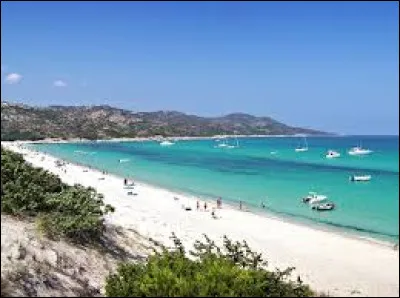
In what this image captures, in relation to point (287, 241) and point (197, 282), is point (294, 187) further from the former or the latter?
point (197, 282)

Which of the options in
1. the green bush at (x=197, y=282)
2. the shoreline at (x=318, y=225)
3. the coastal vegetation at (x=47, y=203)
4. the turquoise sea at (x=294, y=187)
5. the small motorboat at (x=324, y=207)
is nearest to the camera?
the green bush at (x=197, y=282)

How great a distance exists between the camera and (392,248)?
36.1m

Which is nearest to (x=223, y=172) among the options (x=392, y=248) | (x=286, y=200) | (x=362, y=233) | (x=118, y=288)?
(x=286, y=200)

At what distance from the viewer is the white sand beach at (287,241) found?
25.5 metres

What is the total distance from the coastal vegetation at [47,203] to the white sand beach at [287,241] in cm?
693

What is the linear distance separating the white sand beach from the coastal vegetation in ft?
22.7

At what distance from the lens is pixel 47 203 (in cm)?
1825

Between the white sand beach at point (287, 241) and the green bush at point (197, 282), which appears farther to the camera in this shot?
the white sand beach at point (287, 241)

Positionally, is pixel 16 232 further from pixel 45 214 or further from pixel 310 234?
pixel 310 234

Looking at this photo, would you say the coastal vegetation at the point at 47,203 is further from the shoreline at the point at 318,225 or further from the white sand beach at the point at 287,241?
the shoreline at the point at 318,225

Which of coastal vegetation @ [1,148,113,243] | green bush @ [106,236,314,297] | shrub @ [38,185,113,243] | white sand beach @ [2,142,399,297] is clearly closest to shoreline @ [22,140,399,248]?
white sand beach @ [2,142,399,297]

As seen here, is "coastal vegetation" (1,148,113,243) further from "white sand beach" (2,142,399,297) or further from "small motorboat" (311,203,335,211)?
"small motorboat" (311,203,335,211)

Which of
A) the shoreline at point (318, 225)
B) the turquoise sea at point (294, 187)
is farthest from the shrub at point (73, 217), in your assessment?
the turquoise sea at point (294, 187)

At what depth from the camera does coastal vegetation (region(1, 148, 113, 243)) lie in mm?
16953
